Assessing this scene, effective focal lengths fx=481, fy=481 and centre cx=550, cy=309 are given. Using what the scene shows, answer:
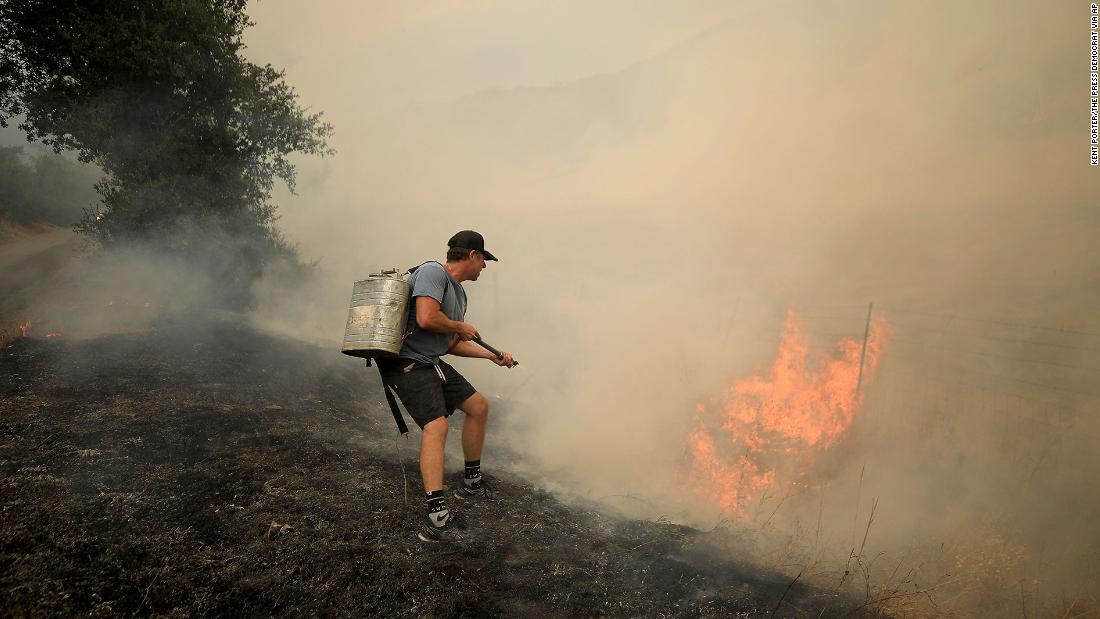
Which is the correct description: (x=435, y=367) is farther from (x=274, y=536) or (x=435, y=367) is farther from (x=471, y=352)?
(x=274, y=536)

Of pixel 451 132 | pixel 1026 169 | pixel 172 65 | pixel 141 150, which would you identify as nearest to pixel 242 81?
pixel 172 65

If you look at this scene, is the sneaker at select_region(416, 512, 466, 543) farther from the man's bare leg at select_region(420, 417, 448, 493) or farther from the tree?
the tree

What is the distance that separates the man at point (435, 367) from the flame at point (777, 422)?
5454 millimetres

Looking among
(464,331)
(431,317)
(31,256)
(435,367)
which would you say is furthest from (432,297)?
(31,256)

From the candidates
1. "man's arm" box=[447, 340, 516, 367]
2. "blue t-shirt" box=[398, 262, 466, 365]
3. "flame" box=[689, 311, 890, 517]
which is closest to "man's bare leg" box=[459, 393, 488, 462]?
"man's arm" box=[447, 340, 516, 367]

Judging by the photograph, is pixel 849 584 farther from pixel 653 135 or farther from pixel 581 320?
pixel 653 135

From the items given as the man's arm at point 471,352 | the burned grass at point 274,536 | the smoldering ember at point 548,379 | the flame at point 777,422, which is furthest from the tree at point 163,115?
the flame at point 777,422

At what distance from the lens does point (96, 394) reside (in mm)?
5215

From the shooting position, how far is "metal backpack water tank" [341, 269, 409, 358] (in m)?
3.22

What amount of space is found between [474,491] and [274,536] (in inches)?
56.9

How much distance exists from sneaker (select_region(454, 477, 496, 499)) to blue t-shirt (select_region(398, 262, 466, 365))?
1147mm

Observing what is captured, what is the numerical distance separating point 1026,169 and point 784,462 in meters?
11.1

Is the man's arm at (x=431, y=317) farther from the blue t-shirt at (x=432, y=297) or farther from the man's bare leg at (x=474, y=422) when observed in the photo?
the man's bare leg at (x=474, y=422)

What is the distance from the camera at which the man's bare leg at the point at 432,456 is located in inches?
128
